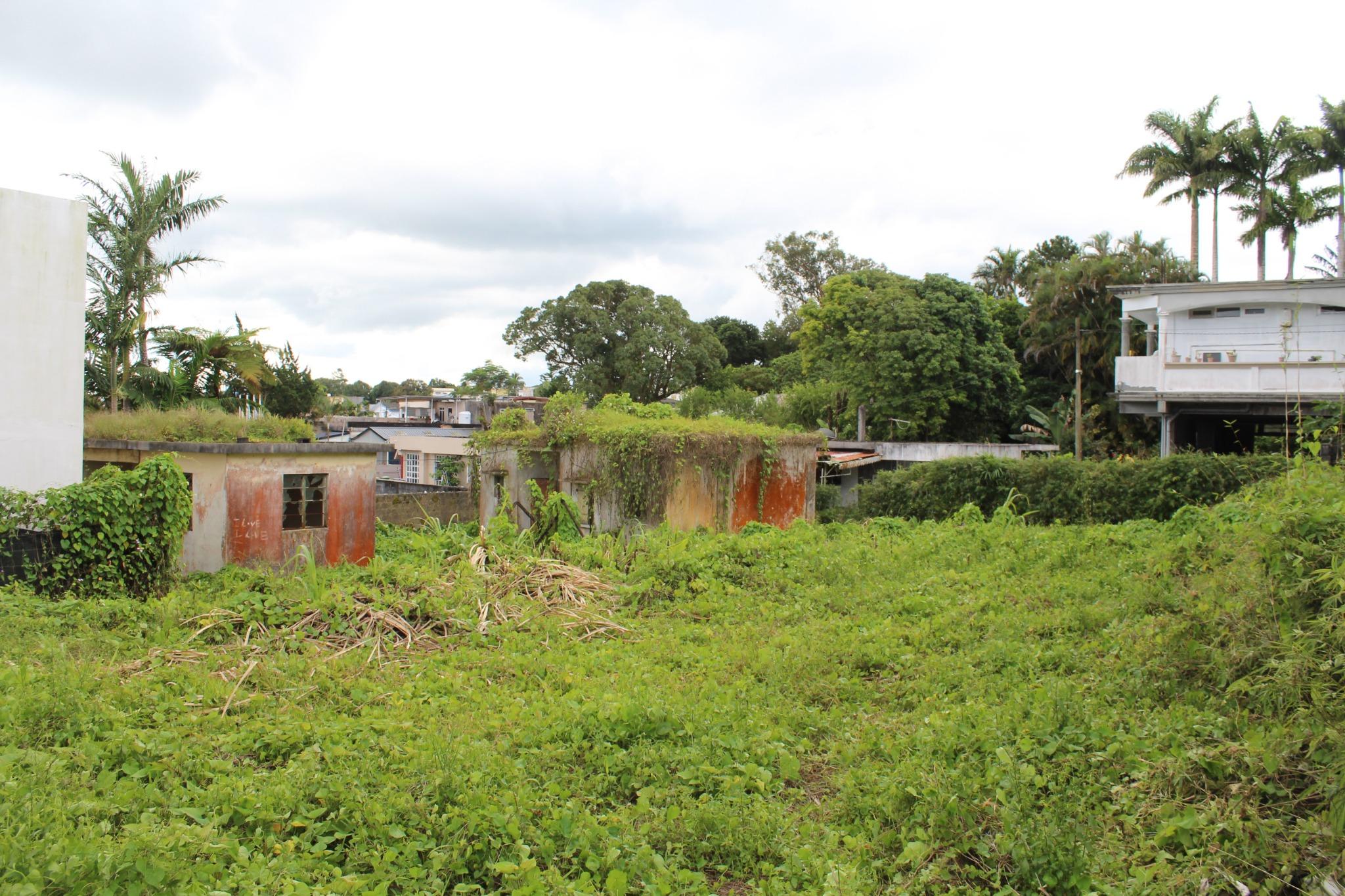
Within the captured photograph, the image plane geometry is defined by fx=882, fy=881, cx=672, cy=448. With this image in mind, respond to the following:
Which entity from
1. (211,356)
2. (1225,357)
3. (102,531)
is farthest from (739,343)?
(102,531)

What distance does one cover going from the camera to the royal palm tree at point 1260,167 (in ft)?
98.5

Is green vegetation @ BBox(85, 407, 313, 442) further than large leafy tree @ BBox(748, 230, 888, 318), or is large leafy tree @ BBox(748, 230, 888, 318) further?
large leafy tree @ BBox(748, 230, 888, 318)

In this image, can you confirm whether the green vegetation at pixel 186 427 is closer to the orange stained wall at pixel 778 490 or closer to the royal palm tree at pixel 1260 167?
the orange stained wall at pixel 778 490

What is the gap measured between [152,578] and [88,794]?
24.9ft

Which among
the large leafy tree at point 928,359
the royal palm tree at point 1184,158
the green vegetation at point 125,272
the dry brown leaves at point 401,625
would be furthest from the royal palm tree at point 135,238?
the royal palm tree at point 1184,158

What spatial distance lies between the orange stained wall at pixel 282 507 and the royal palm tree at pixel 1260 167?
30.6 meters

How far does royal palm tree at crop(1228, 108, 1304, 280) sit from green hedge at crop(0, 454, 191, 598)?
33.5 meters

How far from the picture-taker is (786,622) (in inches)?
340

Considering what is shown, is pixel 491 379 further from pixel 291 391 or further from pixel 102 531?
pixel 102 531

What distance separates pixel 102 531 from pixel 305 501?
364cm

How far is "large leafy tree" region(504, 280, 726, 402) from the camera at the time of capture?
39.3 meters

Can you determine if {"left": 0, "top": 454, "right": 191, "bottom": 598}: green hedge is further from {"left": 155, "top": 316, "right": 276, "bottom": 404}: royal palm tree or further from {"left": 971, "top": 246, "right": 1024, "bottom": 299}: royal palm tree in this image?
{"left": 971, "top": 246, "right": 1024, "bottom": 299}: royal palm tree

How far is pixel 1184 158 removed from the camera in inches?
1254

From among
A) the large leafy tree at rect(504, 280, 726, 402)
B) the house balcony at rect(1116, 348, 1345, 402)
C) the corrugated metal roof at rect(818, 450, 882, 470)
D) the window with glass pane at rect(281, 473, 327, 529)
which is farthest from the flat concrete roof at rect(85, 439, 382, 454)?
the large leafy tree at rect(504, 280, 726, 402)
